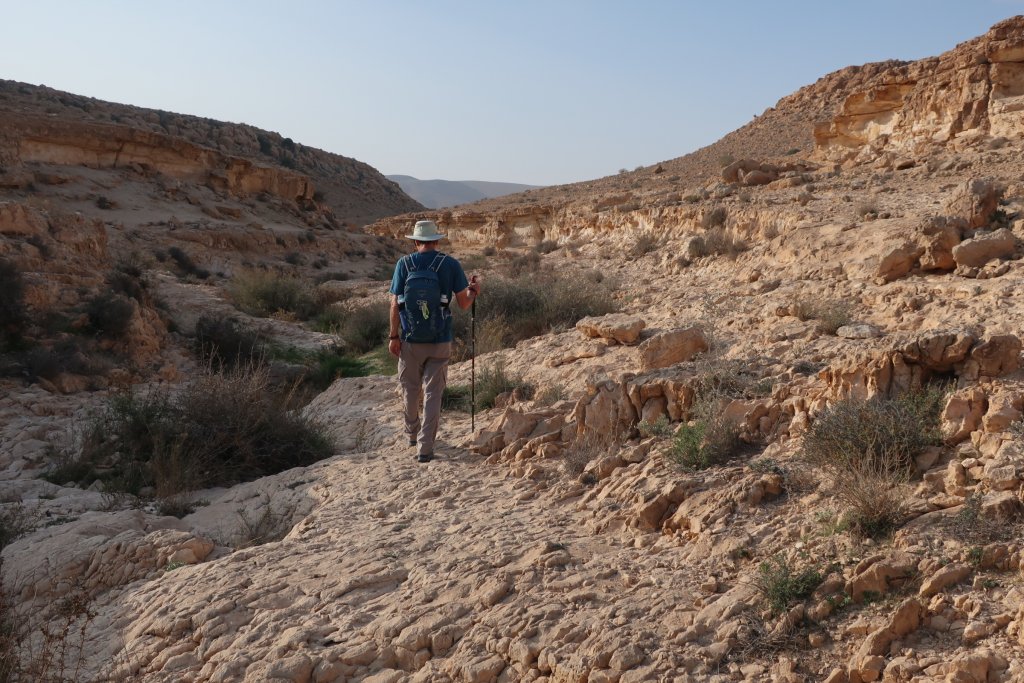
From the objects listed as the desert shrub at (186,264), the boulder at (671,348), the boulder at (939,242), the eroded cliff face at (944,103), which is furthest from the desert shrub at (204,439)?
the eroded cliff face at (944,103)

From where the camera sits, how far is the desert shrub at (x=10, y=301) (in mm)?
9719

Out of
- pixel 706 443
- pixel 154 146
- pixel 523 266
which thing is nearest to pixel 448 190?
pixel 154 146

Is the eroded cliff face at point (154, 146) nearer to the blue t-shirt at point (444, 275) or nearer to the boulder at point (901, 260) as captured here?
the blue t-shirt at point (444, 275)

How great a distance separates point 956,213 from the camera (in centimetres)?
857

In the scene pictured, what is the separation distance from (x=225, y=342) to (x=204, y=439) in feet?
17.5

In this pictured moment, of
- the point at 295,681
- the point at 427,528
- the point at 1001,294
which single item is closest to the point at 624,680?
the point at 295,681

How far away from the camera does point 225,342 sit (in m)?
11.5

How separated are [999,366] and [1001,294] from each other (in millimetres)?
2716

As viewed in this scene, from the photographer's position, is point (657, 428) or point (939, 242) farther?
point (939, 242)

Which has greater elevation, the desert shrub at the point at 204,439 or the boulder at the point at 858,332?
the boulder at the point at 858,332

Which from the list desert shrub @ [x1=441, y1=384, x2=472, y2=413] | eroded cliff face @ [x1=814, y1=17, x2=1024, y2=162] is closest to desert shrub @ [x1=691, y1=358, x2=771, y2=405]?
desert shrub @ [x1=441, y1=384, x2=472, y2=413]

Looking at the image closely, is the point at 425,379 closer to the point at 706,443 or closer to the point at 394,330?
the point at 394,330

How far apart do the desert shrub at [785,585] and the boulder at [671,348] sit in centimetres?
351

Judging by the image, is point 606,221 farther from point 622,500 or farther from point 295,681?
point 295,681
